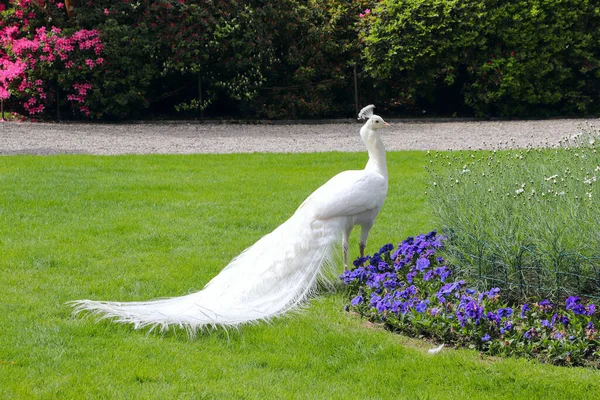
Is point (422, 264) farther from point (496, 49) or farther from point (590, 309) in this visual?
point (496, 49)

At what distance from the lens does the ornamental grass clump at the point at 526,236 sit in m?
4.47

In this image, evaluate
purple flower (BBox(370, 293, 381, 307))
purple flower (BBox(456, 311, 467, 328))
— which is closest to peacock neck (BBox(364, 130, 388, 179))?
purple flower (BBox(370, 293, 381, 307))

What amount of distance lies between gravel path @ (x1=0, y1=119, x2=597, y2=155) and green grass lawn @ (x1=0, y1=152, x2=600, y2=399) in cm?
288

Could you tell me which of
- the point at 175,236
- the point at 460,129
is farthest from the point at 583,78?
the point at 175,236

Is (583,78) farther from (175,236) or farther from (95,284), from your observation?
(95,284)

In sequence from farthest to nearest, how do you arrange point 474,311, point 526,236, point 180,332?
1. point 526,236
2. point 180,332
3. point 474,311

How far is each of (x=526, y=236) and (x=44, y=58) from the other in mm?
11248

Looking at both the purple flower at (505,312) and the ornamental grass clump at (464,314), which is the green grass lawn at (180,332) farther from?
the purple flower at (505,312)

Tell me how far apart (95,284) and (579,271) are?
306cm

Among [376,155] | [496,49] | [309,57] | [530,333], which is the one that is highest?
[309,57]

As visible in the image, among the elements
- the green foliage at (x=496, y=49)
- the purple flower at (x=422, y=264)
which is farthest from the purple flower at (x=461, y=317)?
the green foliage at (x=496, y=49)

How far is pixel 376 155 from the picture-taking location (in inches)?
222

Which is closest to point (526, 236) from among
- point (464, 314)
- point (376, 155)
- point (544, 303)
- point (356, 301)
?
point (544, 303)

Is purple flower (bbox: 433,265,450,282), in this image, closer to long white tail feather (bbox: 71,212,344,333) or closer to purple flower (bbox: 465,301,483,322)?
purple flower (bbox: 465,301,483,322)
